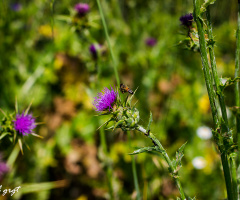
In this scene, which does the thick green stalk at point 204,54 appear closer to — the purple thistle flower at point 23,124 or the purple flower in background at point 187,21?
the purple flower in background at point 187,21

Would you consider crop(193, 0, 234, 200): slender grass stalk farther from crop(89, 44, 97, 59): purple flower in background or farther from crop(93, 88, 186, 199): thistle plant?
crop(89, 44, 97, 59): purple flower in background

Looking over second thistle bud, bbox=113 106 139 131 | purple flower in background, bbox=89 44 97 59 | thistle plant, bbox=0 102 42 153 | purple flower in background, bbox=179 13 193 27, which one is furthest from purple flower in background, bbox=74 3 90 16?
second thistle bud, bbox=113 106 139 131

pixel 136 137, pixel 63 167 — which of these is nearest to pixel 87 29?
pixel 136 137

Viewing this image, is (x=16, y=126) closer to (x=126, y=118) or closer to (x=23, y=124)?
(x=23, y=124)

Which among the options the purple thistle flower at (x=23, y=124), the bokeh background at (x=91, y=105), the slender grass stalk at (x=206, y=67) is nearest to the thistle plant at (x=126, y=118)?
the slender grass stalk at (x=206, y=67)

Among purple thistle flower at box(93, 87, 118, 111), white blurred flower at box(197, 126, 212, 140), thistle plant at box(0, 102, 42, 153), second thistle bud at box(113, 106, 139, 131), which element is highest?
white blurred flower at box(197, 126, 212, 140)

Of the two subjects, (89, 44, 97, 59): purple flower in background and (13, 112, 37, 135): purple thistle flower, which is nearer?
(13, 112, 37, 135): purple thistle flower
